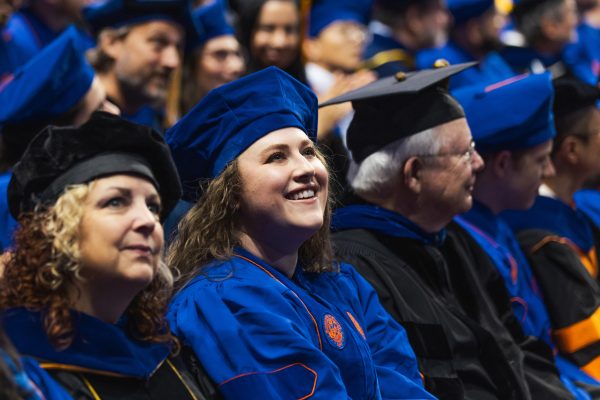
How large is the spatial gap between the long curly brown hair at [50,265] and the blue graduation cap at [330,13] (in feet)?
16.5

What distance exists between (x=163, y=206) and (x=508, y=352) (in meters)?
1.83

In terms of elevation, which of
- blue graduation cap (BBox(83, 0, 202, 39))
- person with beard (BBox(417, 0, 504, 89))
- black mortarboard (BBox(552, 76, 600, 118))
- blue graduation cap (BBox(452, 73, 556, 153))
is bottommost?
A: person with beard (BBox(417, 0, 504, 89))

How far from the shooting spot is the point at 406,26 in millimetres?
8055

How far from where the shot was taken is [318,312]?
3.43 m

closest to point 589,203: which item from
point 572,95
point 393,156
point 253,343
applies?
point 572,95

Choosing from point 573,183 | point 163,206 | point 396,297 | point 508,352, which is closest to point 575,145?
point 573,183

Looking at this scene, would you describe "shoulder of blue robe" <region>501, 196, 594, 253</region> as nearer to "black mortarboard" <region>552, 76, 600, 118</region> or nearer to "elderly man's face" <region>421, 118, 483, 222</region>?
"black mortarboard" <region>552, 76, 600, 118</region>

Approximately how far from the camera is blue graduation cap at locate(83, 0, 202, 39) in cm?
650

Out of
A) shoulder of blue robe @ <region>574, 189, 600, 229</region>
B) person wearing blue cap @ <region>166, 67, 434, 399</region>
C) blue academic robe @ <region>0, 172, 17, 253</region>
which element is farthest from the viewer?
shoulder of blue robe @ <region>574, 189, 600, 229</region>

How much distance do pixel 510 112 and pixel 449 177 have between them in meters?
0.72

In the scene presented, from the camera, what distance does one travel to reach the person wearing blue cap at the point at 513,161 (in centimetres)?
502

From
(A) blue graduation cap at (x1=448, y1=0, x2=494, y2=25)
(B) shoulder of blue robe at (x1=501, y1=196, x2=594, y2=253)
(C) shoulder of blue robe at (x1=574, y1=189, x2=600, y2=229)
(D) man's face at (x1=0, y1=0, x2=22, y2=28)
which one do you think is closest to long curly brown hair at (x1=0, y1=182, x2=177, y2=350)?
(B) shoulder of blue robe at (x1=501, y1=196, x2=594, y2=253)

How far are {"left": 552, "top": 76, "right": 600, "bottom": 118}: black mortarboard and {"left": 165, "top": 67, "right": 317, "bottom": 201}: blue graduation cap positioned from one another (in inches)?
98.4

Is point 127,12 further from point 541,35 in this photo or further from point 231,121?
point 541,35
